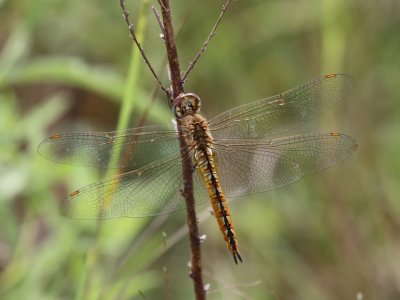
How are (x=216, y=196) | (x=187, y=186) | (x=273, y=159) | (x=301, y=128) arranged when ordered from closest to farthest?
(x=187, y=186) → (x=216, y=196) → (x=273, y=159) → (x=301, y=128)

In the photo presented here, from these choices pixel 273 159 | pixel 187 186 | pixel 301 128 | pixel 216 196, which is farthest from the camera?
pixel 301 128

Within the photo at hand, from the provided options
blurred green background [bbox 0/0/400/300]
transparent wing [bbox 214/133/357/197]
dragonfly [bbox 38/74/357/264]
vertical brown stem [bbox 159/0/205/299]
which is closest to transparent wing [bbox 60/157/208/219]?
dragonfly [bbox 38/74/357/264]

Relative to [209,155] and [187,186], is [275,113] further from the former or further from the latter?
[187,186]

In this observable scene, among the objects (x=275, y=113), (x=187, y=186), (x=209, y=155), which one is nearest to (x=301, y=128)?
(x=275, y=113)

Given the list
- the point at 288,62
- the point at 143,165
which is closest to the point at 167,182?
the point at 143,165

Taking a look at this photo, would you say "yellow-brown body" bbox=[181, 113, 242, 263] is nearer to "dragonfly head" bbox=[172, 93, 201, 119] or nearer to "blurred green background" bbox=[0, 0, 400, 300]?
"dragonfly head" bbox=[172, 93, 201, 119]

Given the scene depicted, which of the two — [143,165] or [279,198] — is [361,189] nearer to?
[279,198]
